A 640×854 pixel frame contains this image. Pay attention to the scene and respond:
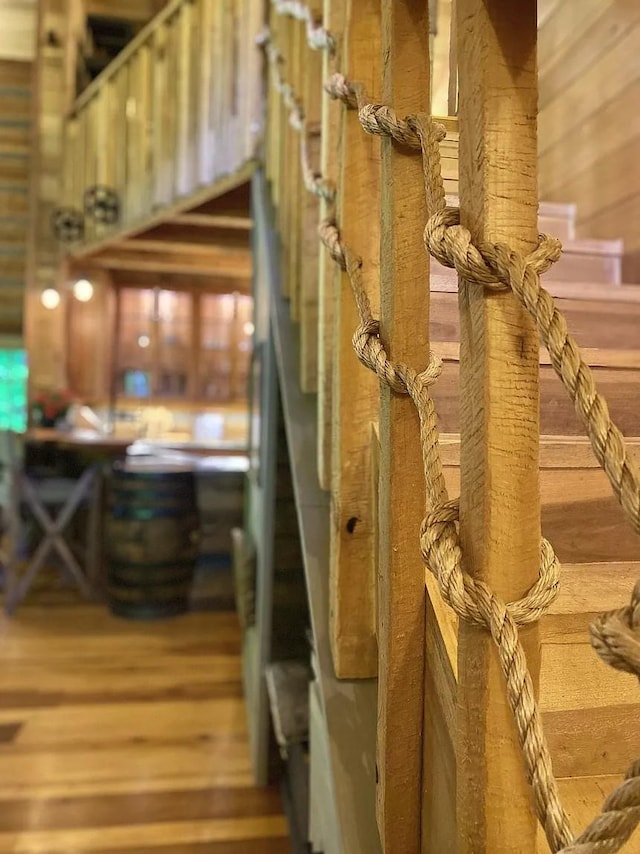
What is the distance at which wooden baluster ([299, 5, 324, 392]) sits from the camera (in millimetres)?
1526

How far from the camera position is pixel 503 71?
609mm

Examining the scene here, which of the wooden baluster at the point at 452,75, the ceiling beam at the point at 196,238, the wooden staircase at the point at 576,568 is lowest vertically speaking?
the wooden staircase at the point at 576,568

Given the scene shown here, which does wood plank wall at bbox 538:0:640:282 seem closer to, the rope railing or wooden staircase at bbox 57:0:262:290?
wooden staircase at bbox 57:0:262:290

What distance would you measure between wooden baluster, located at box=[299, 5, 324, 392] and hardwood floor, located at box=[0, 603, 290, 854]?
1.40 metres

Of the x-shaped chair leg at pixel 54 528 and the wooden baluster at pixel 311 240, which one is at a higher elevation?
the wooden baluster at pixel 311 240

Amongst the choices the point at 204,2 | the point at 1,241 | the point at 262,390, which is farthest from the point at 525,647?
the point at 1,241

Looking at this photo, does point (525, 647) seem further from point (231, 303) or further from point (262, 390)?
point (231, 303)

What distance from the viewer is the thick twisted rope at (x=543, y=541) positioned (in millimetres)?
477


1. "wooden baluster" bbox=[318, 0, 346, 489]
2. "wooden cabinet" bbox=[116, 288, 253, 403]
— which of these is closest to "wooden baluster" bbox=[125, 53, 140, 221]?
"wooden cabinet" bbox=[116, 288, 253, 403]

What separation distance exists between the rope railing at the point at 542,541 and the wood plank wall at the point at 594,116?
184 centimetres

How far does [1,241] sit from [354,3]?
5.72 m

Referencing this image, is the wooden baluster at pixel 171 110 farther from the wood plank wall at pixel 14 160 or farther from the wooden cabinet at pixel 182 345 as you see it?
the wooden cabinet at pixel 182 345

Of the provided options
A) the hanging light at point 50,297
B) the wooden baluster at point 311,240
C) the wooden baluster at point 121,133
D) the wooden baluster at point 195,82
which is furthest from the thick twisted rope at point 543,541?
the hanging light at point 50,297

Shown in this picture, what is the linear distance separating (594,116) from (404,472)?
246 centimetres
